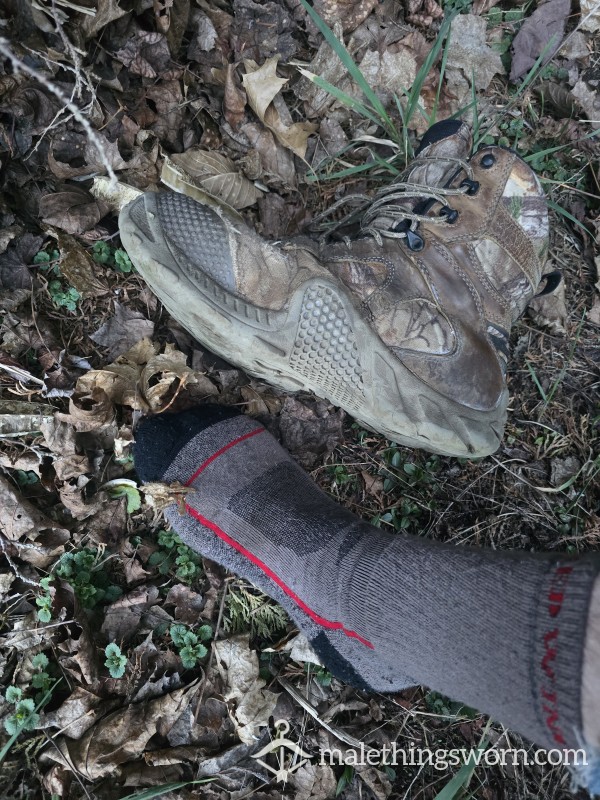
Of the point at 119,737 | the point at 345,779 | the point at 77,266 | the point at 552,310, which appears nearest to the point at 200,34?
the point at 77,266

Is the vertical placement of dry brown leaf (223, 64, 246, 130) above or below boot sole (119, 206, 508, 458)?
above

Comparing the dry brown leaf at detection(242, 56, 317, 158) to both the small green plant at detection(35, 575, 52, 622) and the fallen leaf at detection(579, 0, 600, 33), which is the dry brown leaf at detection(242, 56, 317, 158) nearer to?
the fallen leaf at detection(579, 0, 600, 33)

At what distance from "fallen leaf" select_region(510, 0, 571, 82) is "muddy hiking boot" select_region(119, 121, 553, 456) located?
766mm

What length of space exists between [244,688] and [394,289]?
136 centimetres

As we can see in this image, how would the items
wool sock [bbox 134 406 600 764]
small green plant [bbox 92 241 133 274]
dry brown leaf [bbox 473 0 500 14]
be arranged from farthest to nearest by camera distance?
dry brown leaf [bbox 473 0 500 14], small green plant [bbox 92 241 133 274], wool sock [bbox 134 406 600 764]

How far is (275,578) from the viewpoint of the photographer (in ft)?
6.18

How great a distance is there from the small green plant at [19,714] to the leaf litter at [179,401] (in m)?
0.02

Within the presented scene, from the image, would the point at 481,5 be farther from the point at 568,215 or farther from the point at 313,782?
the point at 313,782

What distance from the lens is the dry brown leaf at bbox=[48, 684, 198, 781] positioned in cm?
178

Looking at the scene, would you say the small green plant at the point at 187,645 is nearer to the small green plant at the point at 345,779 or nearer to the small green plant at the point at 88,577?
the small green plant at the point at 88,577

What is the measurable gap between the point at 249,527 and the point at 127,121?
1.42 meters

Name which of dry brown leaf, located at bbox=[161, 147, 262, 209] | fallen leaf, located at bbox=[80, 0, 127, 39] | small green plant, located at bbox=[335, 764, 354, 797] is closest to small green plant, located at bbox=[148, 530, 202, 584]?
small green plant, located at bbox=[335, 764, 354, 797]

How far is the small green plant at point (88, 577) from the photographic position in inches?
74.3

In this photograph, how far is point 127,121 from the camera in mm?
2037
